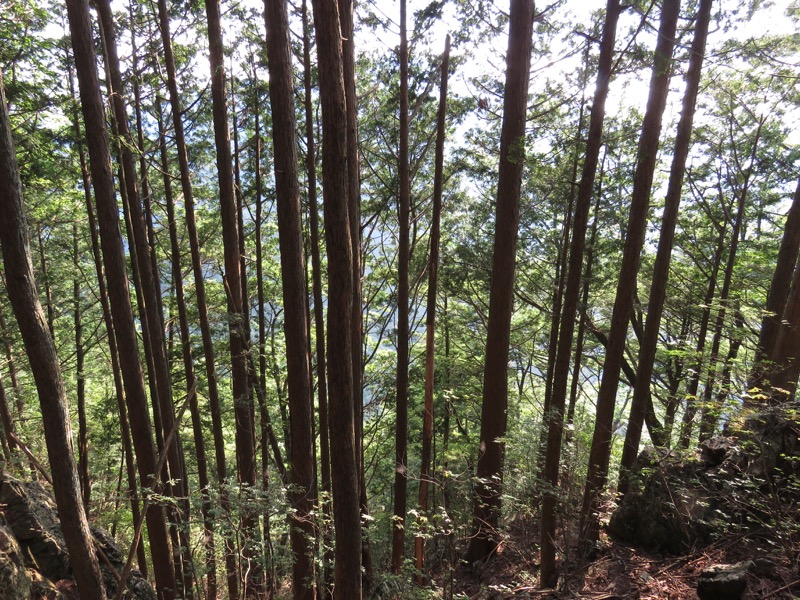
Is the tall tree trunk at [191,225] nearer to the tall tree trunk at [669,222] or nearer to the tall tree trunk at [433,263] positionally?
the tall tree trunk at [433,263]

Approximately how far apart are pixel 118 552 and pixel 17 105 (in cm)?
713

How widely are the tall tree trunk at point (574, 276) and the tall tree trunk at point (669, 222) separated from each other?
66.2 inches

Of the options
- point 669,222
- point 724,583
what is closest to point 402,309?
point 669,222

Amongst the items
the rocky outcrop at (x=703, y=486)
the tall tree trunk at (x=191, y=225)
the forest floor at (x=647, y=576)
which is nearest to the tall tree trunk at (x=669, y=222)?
the rocky outcrop at (x=703, y=486)

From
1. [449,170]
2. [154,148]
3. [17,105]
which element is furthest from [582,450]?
[17,105]

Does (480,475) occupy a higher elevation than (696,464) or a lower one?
lower

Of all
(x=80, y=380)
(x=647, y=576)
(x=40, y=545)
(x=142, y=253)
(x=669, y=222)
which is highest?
(x=669, y=222)

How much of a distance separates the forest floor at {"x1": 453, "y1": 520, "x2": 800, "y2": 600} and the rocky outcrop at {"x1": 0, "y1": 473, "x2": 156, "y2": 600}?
4.55 m

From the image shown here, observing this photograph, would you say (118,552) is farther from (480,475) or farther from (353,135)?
(353,135)

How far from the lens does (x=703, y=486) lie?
14.8 ft

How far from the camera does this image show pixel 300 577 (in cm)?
534

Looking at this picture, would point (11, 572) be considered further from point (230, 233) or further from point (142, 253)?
point (230, 233)

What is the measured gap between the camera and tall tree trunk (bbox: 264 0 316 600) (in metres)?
4.31

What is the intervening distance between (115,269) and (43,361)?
1688mm
